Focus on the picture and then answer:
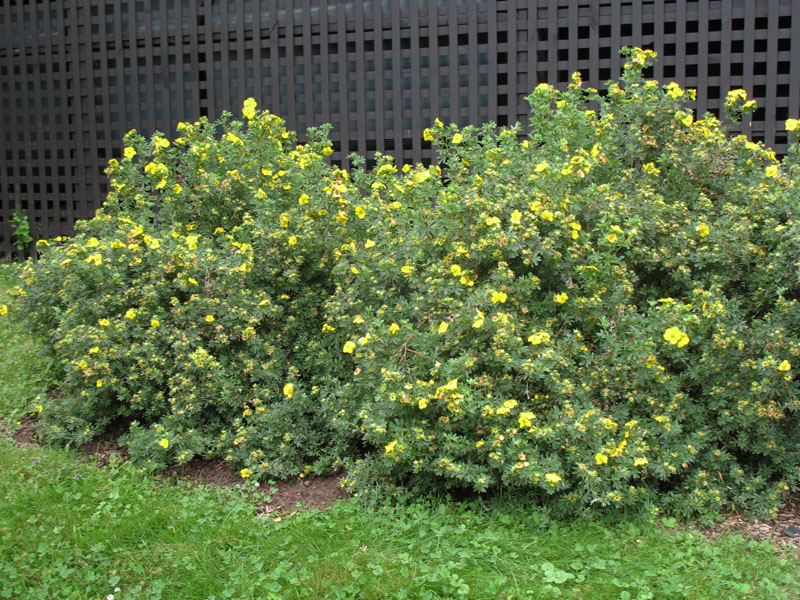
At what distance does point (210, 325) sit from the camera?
3.78 m

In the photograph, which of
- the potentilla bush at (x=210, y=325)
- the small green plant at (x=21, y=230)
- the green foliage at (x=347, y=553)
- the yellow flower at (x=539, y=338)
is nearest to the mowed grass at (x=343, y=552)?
the green foliage at (x=347, y=553)

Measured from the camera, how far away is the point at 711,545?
286 cm

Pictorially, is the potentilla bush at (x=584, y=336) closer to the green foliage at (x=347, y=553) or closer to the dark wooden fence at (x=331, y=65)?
the green foliage at (x=347, y=553)

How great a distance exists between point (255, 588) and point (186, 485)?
3.12ft

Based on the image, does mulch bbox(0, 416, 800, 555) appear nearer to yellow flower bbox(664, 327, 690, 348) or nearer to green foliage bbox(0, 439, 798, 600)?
green foliage bbox(0, 439, 798, 600)

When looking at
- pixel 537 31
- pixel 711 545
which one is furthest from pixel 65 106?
pixel 711 545

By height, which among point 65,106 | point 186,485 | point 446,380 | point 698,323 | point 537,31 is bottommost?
point 186,485

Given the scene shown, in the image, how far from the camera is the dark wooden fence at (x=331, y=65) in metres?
5.71

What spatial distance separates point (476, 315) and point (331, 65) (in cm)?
422

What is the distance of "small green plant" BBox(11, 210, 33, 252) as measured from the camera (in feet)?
25.2

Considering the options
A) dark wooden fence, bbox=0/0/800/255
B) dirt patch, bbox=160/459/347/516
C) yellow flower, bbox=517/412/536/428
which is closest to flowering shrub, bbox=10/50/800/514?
yellow flower, bbox=517/412/536/428

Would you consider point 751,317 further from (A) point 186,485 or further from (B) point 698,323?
(A) point 186,485

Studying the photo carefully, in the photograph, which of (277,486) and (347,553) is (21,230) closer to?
(277,486)

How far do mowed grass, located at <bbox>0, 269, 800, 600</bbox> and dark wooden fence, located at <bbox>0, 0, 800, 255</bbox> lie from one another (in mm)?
3971
